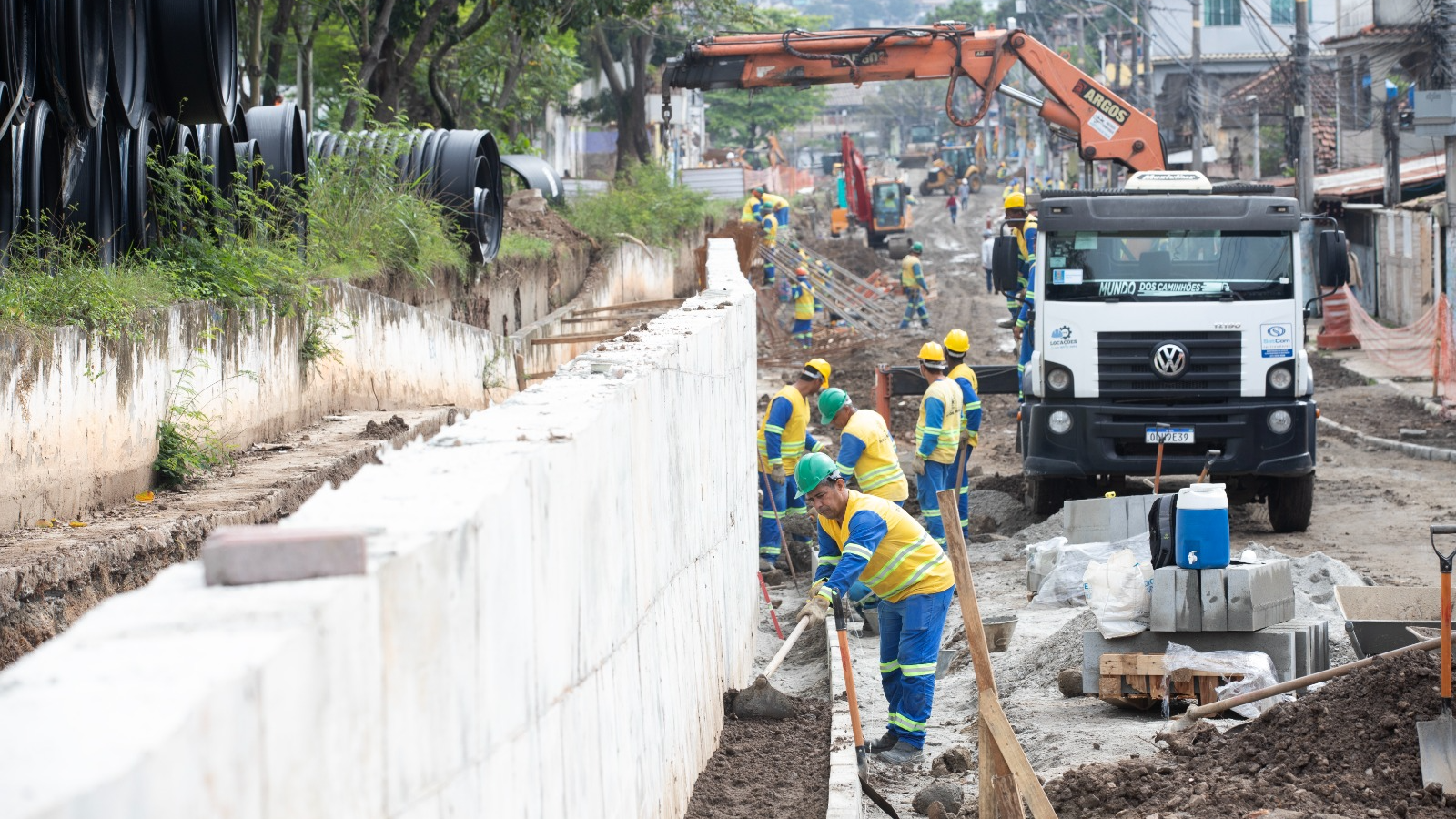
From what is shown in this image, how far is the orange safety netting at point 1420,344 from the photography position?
19156 mm

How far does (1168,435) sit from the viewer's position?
40.3 feet

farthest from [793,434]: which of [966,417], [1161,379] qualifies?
[1161,379]

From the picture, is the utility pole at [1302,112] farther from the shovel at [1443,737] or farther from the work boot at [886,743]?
the shovel at [1443,737]

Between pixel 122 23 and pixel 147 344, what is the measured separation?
3.37 metres

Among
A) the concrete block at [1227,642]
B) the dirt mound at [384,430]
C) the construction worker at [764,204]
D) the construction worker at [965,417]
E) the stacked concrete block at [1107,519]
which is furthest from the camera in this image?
the construction worker at [764,204]

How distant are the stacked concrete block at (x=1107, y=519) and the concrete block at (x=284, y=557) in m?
8.83

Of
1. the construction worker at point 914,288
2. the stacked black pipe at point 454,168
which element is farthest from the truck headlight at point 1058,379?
the construction worker at point 914,288

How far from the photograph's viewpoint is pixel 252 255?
991 centimetres

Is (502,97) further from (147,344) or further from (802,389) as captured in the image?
(147,344)

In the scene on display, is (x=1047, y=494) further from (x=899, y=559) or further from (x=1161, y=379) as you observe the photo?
(x=899, y=559)

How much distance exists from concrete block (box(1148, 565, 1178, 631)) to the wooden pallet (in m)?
0.17

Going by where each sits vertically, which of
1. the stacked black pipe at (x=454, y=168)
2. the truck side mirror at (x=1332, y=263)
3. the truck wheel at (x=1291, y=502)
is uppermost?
the stacked black pipe at (x=454, y=168)

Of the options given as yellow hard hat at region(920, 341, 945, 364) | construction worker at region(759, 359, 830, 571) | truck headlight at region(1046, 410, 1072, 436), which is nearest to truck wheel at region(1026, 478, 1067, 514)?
truck headlight at region(1046, 410, 1072, 436)

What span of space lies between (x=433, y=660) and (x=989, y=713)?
12.1ft
